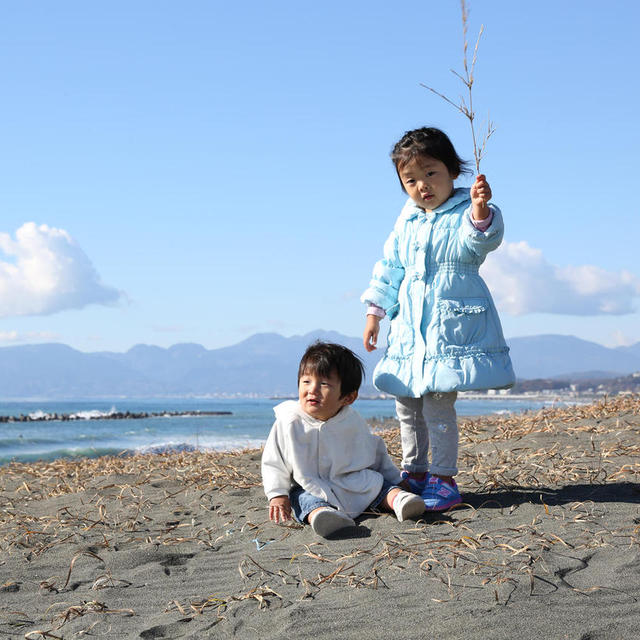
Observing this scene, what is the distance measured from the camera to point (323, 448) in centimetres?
403

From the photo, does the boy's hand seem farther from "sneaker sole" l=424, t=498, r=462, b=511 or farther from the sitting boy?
"sneaker sole" l=424, t=498, r=462, b=511

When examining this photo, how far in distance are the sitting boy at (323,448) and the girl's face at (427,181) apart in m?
1.04

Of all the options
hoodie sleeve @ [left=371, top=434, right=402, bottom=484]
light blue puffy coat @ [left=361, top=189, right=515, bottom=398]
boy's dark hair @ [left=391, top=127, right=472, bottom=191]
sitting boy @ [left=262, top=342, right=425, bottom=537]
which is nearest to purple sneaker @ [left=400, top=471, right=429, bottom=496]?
hoodie sleeve @ [left=371, top=434, right=402, bottom=484]

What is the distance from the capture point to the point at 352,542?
347 cm

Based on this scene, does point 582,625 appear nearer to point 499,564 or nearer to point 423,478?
point 499,564

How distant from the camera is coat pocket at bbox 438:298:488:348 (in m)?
4.08

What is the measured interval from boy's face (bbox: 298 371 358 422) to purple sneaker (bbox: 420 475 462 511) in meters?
0.71

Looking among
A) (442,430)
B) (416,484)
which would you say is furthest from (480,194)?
(416,484)

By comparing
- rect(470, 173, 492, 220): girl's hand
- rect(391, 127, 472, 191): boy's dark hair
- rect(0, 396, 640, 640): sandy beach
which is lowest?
rect(0, 396, 640, 640): sandy beach

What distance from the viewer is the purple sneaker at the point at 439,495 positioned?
155 inches

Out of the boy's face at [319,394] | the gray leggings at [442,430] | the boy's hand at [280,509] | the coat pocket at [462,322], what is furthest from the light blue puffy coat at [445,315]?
the boy's hand at [280,509]

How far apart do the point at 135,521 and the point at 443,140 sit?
9.61 feet

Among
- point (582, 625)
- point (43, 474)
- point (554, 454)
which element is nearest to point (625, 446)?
point (554, 454)

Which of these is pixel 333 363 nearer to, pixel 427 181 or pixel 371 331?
pixel 371 331
